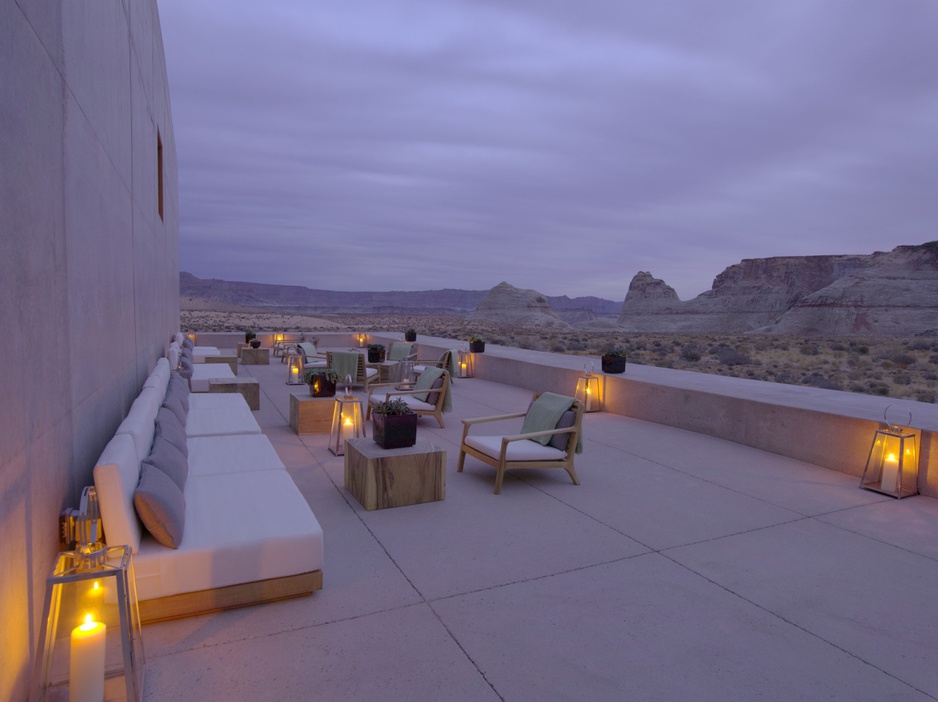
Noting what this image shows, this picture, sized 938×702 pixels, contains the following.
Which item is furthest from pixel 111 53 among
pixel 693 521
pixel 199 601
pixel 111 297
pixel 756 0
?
pixel 756 0

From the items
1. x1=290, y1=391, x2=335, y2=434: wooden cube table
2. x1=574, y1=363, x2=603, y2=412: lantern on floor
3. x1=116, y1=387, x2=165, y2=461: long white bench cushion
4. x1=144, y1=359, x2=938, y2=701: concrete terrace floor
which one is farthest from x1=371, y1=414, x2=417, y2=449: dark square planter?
x1=574, y1=363, x2=603, y2=412: lantern on floor

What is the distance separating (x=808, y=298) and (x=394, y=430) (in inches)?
2172

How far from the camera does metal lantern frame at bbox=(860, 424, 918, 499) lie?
4715 millimetres

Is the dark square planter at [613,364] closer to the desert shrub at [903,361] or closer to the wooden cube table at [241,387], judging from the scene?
Answer: the wooden cube table at [241,387]

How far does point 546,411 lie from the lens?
5297mm

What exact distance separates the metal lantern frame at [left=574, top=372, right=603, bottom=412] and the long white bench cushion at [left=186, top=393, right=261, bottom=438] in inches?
193

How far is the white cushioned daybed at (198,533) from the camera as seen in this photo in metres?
2.51

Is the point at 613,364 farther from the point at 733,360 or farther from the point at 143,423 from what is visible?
the point at 733,360

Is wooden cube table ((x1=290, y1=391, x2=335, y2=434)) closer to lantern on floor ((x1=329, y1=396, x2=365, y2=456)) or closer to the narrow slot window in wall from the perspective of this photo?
lantern on floor ((x1=329, y1=396, x2=365, y2=456))

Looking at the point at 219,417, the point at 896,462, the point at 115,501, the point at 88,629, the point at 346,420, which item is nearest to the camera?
the point at 88,629

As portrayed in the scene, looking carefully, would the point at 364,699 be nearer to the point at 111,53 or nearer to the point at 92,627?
the point at 92,627

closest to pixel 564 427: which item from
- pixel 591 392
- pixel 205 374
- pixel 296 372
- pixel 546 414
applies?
pixel 546 414

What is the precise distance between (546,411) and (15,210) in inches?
169

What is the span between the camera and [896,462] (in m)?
4.72
